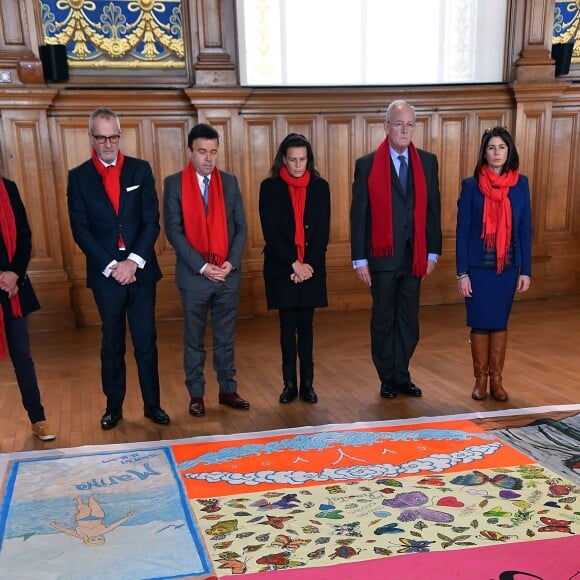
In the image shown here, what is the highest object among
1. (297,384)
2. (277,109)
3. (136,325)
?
(277,109)

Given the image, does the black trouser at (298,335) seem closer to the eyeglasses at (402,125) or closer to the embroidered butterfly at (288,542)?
the eyeglasses at (402,125)

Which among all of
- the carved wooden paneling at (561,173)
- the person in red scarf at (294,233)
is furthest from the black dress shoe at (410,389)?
the carved wooden paneling at (561,173)

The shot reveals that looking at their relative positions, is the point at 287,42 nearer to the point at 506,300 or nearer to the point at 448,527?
the point at 506,300

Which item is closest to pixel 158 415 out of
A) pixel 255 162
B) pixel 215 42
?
pixel 255 162

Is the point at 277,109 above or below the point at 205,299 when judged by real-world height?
above

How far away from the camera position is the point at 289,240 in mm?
3514

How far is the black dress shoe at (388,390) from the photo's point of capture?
12.2ft

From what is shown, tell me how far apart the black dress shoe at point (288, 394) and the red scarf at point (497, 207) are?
134cm

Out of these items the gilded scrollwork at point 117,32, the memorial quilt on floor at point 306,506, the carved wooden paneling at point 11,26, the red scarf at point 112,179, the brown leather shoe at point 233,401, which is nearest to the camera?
the memorial quilt on floor at point 306,506

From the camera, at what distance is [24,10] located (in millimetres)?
5230

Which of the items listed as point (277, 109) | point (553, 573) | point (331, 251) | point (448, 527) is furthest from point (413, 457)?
point (277, 109)

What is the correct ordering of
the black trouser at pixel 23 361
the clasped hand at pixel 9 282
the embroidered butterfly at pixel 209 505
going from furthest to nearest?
the black trouser at pixel 23 361 → the clasped hand at pixel 9 282 → the embroidered butterfly at pixel 209 505

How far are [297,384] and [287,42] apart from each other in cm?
332

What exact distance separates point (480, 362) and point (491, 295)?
402 millimetres
